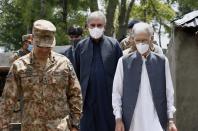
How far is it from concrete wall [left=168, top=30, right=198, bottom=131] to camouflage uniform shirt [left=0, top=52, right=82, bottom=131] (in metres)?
5.24

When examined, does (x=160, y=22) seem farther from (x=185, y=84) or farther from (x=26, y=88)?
(x=26, y=88)

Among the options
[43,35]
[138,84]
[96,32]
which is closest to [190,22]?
[96,32]

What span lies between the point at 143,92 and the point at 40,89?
3.73 feet

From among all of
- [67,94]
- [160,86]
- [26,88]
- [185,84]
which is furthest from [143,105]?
[185,84]

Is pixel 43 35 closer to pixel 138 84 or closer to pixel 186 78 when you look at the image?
pixel 138 84

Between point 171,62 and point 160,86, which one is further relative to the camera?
point 171,62

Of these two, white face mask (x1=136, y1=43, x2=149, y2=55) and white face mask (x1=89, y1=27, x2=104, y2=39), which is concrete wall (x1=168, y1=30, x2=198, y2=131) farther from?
white face mask (x1=136, y1=43, x2=149, y2=55)

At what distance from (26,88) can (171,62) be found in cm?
614

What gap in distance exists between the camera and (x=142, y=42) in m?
6.48

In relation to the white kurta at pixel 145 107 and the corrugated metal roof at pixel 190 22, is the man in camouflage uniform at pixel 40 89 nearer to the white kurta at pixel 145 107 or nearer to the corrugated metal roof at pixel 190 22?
the white kurta at pixel 145 107

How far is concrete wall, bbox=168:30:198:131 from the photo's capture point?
35.7ft

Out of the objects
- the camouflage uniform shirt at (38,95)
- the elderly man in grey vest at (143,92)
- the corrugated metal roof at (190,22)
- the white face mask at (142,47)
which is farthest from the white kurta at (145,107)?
the corrugated metal roof at (190,22)

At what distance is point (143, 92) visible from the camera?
6.43 m

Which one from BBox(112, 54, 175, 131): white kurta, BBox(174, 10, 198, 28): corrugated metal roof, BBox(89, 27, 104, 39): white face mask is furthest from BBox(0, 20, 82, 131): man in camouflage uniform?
BBox(174, 10, 198, 28): corrugated metal roof
